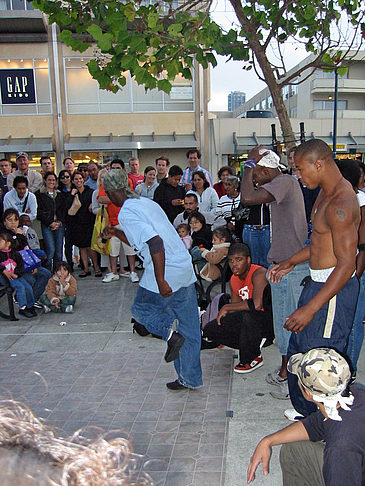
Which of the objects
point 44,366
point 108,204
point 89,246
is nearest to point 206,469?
point 44,366

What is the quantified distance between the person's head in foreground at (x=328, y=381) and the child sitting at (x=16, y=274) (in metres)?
4.85

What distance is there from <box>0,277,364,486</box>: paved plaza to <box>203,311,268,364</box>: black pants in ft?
0.79

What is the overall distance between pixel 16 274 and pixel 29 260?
27cm

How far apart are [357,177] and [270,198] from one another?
2.48 ft

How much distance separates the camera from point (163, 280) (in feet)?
12.2

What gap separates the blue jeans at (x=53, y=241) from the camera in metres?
8.09

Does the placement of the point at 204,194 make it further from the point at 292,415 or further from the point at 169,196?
the point at 292,415

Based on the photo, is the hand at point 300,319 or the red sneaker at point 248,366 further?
the red sneaker at point 248,366

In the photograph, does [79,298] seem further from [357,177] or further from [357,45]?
[357,45]

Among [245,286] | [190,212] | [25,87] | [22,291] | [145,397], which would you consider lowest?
[145,397]

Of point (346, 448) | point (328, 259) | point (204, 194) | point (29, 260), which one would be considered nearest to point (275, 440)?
point (346, 448)

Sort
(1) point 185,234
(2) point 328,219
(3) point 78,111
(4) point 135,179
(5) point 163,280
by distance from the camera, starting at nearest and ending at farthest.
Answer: (2) point 328,219 → (5) point 163,280 → (1) point 185,234 → (4) point 135,179 → (3) point 78,111

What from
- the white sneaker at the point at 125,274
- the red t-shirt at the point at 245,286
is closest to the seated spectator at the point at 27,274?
the white sneaker at the point at 125,274

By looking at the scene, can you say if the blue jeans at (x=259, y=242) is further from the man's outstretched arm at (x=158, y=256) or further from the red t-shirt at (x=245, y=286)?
the man's outstretched arm at (x=158, y=256)
